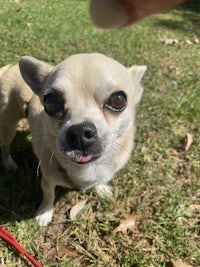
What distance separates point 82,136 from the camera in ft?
6.20

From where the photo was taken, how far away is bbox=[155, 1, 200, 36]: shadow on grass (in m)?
6.76

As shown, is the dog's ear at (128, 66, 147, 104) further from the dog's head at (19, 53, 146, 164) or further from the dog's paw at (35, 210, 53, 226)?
the dog's paw at (35, 210, 53, 226)

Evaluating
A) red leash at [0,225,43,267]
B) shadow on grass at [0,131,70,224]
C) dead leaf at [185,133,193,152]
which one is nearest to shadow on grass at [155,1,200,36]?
dead leaf at [185,133,193,152]

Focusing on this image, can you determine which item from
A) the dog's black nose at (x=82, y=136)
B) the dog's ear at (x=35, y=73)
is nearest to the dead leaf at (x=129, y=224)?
the dog's black nose at (x=82, y=136)

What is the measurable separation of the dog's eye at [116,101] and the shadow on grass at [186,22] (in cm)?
505

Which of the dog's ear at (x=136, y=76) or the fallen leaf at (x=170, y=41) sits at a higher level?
the dog's ear at (x=136, y=76)

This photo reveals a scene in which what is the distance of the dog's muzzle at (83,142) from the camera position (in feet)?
6.21

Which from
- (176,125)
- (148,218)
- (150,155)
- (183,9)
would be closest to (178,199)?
(148,218)

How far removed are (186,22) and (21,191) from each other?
5.87 m

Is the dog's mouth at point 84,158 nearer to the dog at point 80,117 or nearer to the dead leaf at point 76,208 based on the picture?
the dog at point 80,117

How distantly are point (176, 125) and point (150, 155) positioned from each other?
612mm

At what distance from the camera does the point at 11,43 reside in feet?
14.5

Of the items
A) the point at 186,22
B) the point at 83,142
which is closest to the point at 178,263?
the point at 83,142

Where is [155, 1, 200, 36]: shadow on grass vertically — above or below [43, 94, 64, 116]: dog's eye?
below
